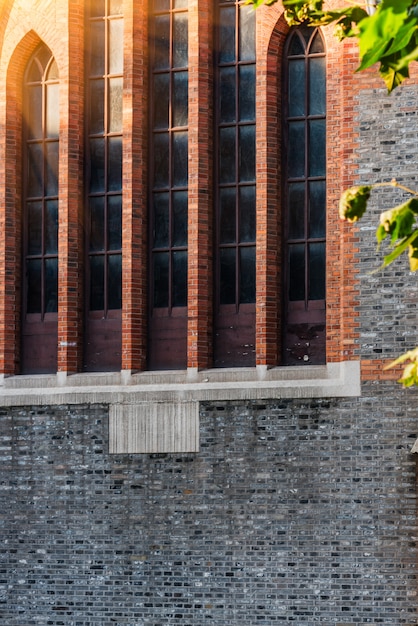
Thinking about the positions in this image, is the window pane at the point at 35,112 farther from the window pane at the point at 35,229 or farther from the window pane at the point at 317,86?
the window pane at the point at 317,86

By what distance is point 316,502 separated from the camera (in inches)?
625

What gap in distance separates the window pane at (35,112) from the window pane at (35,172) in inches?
6.4

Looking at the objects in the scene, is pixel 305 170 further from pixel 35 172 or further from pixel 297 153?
pixel 35 172

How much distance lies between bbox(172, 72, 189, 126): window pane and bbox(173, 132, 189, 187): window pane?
17 centimetres

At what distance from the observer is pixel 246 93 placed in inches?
677

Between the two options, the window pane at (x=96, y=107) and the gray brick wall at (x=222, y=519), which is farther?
the window pane at (x=96, y=107)

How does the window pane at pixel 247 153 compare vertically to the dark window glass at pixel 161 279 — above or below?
above

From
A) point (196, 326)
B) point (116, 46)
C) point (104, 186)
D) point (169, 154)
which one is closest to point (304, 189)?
point (169, 154)

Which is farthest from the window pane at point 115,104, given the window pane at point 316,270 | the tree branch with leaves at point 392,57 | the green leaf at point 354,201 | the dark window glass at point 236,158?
the green leaf at point 354,201

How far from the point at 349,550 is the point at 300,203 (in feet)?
13.5

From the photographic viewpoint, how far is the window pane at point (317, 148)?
55.3 ft

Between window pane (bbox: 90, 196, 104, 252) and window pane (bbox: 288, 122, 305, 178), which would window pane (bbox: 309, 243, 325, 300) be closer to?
window pane (bbox: 288, 122, 305, 178)

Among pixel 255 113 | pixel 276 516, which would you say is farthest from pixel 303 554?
pixel 255 113

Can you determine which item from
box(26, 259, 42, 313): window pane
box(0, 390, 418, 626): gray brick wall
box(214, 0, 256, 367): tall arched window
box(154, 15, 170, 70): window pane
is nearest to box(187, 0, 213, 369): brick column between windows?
box(214, 0, 256, 367): tall arched window
